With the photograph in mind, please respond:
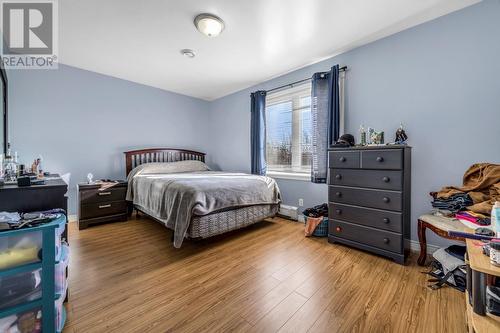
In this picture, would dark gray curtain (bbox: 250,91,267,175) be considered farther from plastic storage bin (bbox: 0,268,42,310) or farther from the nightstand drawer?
plastic storage bin (bbox: 0,268,42,310)

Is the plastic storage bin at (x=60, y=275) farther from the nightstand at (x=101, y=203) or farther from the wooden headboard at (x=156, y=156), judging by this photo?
the wooden headboard at (x=156, y=156)

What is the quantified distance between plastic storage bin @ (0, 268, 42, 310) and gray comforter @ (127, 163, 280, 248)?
42.6 inches

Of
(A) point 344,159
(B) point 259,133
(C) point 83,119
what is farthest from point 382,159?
(C) point 83,119

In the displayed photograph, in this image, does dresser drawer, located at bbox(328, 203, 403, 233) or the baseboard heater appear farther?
the baseboard heater

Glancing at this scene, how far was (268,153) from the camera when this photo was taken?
3.89m

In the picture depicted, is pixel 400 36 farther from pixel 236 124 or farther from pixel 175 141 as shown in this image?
pixel 175 141

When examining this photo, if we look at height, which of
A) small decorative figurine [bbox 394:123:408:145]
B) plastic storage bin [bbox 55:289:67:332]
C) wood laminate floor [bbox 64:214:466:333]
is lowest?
wood laminate floor [bbox 64:214:466:333]

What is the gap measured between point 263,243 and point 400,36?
2.82m

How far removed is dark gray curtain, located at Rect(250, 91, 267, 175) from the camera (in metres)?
3.71

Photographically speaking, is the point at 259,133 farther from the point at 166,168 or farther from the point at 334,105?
the point at 166,168

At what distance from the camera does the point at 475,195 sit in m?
1.66

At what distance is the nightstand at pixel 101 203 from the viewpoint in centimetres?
294

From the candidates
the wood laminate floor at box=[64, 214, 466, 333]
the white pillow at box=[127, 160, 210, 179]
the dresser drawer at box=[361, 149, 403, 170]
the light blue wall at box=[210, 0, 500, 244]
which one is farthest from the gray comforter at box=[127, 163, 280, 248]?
the light blue wall at box=[210, 0, 500, 244]
